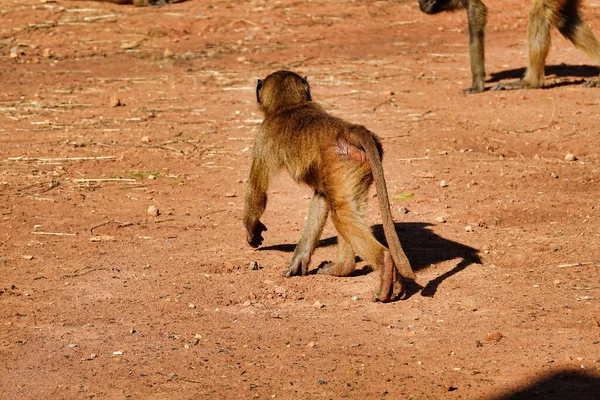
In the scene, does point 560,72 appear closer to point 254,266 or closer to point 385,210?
point 254,266

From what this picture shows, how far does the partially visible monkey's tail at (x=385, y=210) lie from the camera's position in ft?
18.6

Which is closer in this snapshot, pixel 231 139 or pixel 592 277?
pixel 592 277

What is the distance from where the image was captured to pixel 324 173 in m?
6.03

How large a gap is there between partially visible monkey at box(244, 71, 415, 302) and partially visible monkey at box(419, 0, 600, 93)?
5.54 metres

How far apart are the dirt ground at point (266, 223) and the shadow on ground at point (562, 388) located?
0.05 ft

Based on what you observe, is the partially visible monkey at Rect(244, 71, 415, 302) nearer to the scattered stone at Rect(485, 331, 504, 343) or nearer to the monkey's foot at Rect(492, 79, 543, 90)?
the scattered stone at Rect(485, 331, 504, 343)

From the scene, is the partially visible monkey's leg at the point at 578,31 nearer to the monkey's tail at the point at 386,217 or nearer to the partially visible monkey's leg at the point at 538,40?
the partially visible monkey's leg at the point at 538,40

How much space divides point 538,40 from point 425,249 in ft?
17.8

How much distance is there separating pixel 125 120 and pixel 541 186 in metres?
4.69

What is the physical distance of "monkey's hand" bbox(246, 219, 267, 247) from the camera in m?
6.63

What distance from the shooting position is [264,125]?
6.52 metres

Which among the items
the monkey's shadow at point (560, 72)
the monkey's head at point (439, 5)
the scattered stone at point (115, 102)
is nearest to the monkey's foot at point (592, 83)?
the monkey's shadow at point (560, 72)

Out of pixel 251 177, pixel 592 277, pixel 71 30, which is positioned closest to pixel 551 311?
pixel 592 277

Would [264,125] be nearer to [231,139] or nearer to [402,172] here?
[402,172]
